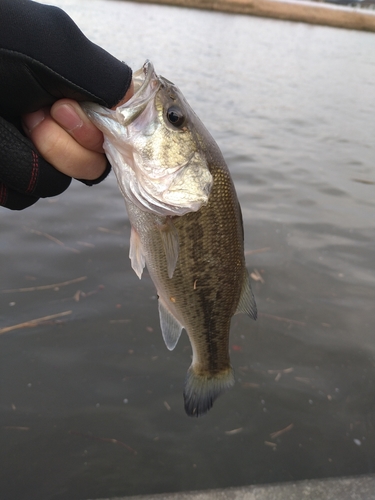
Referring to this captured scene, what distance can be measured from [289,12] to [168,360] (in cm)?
4618

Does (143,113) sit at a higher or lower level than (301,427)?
higher

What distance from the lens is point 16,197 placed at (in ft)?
6.18

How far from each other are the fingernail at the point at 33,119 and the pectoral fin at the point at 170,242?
64 centimetres

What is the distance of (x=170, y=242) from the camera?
1.80 m

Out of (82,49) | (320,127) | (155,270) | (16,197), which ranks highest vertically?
(82,49)

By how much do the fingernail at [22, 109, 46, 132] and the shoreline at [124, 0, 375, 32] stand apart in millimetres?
44199

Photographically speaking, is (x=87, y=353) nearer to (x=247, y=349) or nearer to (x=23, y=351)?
(x=23, y=351)

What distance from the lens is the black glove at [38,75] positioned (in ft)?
4.73

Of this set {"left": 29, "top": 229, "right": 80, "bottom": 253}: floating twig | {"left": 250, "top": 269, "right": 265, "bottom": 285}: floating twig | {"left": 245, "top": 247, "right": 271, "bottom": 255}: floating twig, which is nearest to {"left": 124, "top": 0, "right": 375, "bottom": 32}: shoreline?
{"left": 245, "top": 247, "right": 271, "bottom": 255}: floating twig

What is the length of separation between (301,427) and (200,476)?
2.63ft

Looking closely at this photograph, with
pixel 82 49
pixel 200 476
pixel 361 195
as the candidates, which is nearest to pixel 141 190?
pixel 82 49

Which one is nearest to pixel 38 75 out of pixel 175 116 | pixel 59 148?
pixel 59 148

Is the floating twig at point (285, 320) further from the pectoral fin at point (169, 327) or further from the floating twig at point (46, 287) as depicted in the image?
the pectoral fin at point (169, 327)

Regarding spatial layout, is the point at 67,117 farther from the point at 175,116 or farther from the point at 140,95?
the point at 175,116
